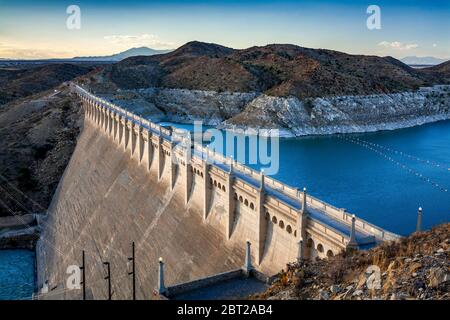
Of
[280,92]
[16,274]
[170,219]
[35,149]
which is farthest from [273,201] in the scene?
[280,92]

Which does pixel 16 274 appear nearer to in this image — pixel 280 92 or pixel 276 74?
pixel 280 92

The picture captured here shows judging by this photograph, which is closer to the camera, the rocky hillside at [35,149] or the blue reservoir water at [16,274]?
the blue reservoir water at [16,274]

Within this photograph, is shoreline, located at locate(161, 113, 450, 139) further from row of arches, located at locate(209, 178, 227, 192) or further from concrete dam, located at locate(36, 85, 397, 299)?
row of arches, located at locate(209, 178, 227, 192)

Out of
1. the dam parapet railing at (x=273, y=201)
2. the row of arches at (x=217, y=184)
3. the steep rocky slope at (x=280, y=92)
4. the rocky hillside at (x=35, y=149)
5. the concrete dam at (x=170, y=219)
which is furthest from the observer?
the steep rocky slope at (x=280, y=92)

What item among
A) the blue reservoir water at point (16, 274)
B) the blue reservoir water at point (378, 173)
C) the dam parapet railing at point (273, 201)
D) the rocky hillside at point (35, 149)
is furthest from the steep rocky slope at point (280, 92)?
the dam parapet railing at point (273, 201)

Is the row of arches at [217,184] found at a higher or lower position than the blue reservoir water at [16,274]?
higher

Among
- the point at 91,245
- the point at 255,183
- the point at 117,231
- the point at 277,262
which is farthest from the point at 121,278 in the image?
the point at 277,262

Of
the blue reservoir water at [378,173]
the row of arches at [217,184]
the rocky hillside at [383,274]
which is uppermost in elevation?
the rocky hillside at [383,274]

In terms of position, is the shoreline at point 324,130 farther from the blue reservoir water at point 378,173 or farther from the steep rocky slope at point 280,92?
the blue reservoir water at point 378,173
